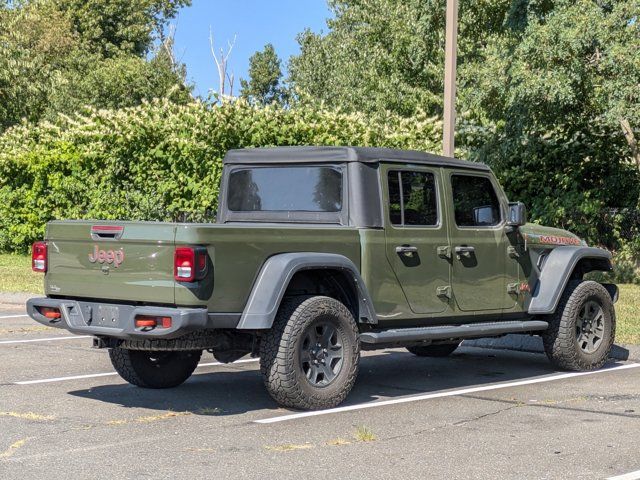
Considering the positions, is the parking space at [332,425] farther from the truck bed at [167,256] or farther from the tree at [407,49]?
the tree at [407,49]

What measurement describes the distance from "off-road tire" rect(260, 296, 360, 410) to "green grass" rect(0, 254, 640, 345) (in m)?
4.59

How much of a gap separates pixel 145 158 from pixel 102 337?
45.4 feet

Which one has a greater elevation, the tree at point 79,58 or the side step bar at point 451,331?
the tree at point 79,58

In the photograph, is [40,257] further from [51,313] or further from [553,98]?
[553,98]

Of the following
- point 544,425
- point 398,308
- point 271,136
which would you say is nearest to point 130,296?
point 398,308

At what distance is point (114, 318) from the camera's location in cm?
777

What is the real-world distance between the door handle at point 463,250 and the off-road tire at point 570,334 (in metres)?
1.27

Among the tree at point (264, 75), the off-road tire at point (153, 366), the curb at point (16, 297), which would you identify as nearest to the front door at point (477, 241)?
the off-road tire at point (153, 366)

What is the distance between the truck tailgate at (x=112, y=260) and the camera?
24.9 feet

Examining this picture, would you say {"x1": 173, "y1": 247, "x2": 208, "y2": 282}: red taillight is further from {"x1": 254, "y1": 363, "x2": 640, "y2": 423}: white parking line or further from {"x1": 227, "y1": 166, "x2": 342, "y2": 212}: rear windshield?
{"x1": 227, "y1": 166, "x2": 342, "y2": 212}: rear windshield

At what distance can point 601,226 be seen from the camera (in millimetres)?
20500

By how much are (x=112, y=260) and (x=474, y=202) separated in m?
3.35

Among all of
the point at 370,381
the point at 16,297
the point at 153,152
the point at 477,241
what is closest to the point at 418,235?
the point at 477,241

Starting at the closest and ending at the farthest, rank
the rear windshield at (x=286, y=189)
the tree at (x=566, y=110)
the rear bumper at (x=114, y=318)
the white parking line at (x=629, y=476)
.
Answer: the white parking line at (x=629, y=476) → the rear bumper at (x=114, y=318) → the rear windshield at (x=286, y=189) → the tree at (x=566, y=110)
